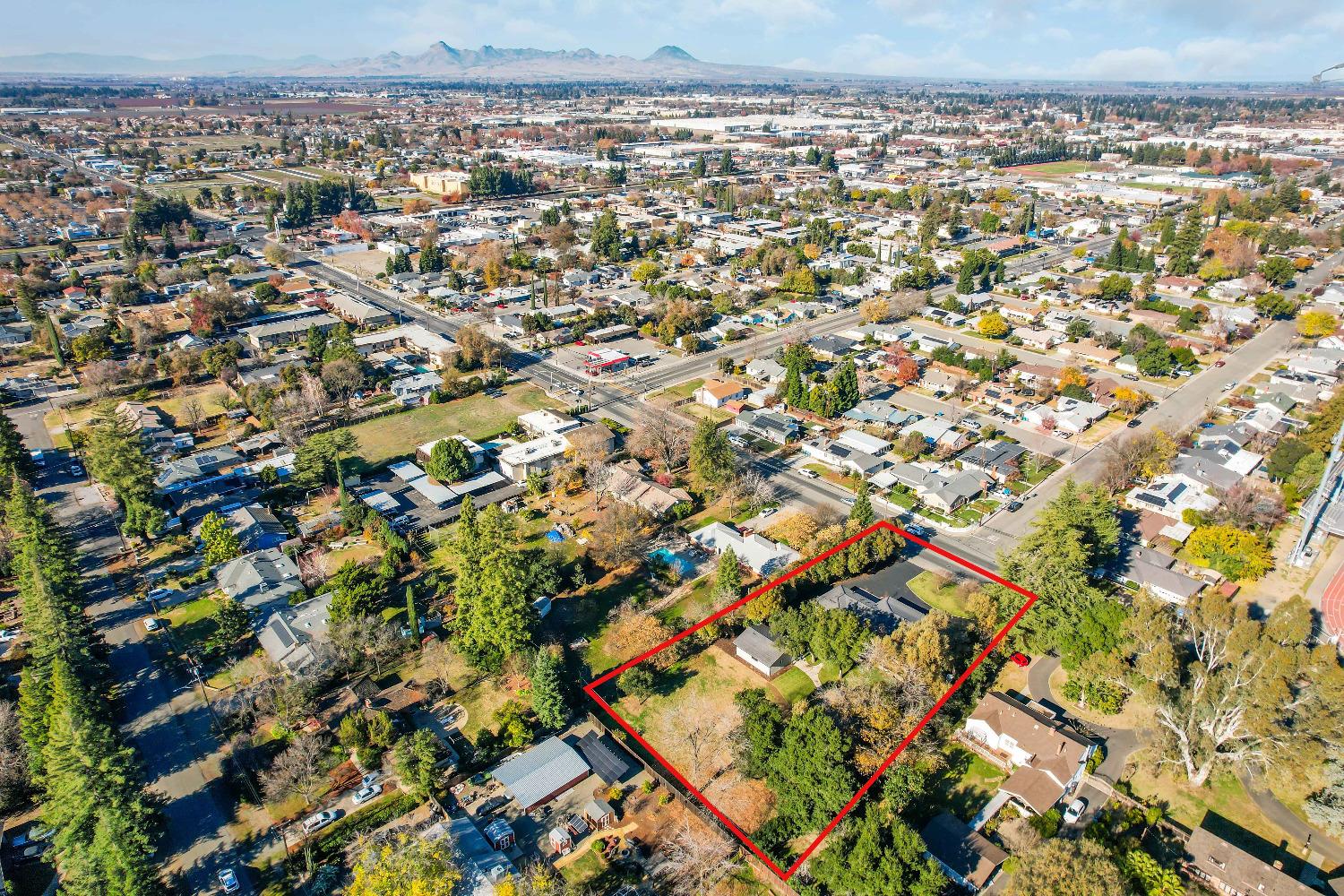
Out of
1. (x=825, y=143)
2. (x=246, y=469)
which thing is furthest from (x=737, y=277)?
(x=825, y=143)

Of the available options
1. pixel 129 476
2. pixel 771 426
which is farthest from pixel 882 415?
pixel 129 476

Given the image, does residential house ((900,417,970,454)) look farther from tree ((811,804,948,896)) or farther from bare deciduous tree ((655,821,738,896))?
bare deciduous tree ((655,821,738,896))

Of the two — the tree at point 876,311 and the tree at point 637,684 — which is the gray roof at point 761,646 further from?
the tree at point 876,311

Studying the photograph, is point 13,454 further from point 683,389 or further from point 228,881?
point 683,389

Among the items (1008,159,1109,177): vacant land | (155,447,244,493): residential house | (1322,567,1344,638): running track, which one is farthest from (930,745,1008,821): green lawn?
(1008,159,1109,177): vacant land

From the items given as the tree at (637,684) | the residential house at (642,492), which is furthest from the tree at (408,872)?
the residential house at (642,492)
